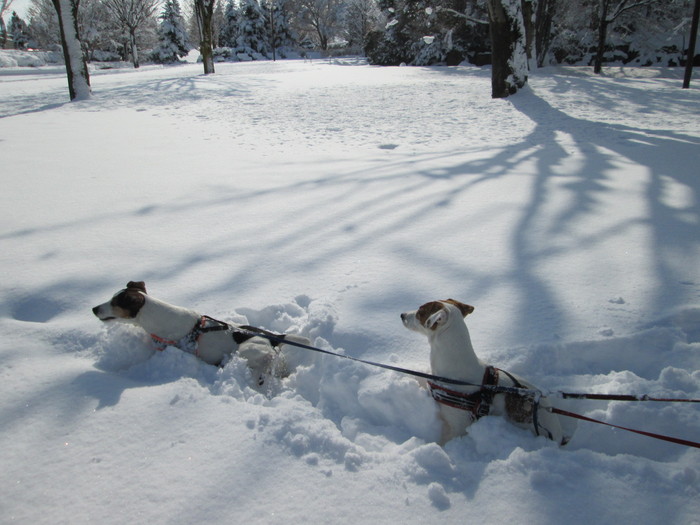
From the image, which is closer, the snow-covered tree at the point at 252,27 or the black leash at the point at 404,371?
the black leash at the point at 404,371

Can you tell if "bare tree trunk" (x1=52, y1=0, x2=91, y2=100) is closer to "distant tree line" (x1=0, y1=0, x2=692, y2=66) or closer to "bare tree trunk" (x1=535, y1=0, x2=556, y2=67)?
"distant tree line" (x1=0, y1=0, x2=692, y2=66)

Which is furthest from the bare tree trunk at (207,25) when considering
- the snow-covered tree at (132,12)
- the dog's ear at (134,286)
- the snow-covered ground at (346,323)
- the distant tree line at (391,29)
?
the dog's ear at (134,286)

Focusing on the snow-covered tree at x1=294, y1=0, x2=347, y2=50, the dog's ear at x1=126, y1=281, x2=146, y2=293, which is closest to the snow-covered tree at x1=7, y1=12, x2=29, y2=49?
the snow-covered tree at x1=294, y1=0, x2=347, y2=50

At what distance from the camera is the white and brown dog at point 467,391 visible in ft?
6.74

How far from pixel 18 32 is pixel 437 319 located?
7461 cm

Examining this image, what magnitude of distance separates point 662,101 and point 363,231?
35.2ft

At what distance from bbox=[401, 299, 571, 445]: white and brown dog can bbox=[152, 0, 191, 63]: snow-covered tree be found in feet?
167

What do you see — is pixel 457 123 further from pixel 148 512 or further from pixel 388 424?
pixel 148 512

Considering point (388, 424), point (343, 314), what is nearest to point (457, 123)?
point (343, 314)

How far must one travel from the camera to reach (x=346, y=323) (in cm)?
286

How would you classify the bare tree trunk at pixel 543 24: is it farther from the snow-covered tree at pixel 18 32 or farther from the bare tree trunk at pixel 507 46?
the snow-covered tree at pixel 18 32

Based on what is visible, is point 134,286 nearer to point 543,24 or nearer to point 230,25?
point 543,24

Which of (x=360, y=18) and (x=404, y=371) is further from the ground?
(x=360, y=18)

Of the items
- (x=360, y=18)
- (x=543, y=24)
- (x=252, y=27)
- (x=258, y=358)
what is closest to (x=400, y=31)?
(x=543, y=24)
